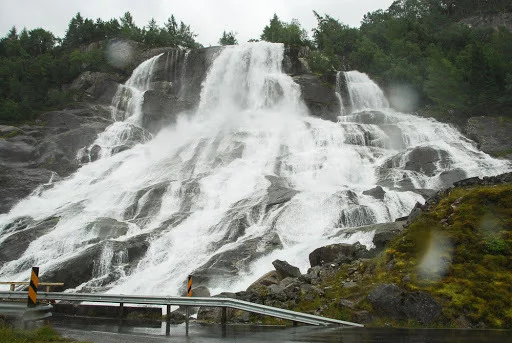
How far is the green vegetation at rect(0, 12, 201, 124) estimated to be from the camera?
5447 centimetres

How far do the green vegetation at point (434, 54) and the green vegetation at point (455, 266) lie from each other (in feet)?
111

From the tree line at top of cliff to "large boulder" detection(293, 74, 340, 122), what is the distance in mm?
3026

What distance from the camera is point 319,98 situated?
50.7 meters

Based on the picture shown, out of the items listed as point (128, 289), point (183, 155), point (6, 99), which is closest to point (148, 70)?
point (6, 99)

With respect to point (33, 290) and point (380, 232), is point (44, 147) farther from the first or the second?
point (380, 232)

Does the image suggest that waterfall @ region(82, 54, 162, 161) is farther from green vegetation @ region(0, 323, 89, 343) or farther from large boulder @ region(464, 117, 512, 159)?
green vegetation @ region(0, 323, 89, 343)

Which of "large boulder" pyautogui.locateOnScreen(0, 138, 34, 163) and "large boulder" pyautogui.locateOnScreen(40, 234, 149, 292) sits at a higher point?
"large boulder" pyautogui.locateOnScreen(0, 138, 34, 163)

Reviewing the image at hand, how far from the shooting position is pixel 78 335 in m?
11.0

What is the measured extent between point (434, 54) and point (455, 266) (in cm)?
4514

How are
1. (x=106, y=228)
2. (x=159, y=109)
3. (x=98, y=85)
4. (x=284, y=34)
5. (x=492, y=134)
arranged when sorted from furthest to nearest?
(x=284, y=34) < (x=98, y=85) < (x=159, y=109) < (x=492, y=134) < (x=106, y=228)

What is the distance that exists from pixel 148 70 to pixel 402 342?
54.1 m

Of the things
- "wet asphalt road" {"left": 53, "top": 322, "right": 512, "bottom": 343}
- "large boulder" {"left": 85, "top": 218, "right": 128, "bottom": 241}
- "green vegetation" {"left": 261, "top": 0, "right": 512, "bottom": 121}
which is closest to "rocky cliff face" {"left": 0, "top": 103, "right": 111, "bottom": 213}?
"large boulder" {"left": 85, "top": 218, "right": 128, "bottom": 241}

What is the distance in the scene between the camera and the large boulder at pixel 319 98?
162 feet

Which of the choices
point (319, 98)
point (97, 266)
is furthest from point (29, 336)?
point (319, 98)
